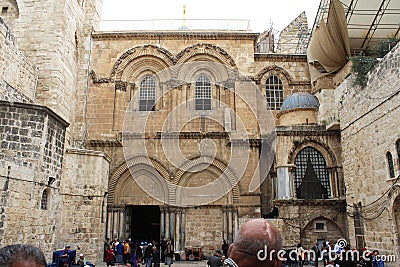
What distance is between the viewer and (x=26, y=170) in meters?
9.80

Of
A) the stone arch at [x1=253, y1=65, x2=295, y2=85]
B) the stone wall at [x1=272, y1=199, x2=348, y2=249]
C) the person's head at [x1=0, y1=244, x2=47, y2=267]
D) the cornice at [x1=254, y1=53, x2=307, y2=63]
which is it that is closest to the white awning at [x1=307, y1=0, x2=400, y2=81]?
the cornice at [x1=254, y1=53, x2=307, y2=63]

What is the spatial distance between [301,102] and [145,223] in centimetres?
1144

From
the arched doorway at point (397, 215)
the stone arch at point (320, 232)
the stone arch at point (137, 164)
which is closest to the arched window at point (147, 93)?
the stone arch at point (137, 164)

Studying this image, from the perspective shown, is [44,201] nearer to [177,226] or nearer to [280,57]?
[177,226]

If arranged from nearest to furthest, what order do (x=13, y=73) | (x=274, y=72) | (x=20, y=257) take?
(x=20, y=257)
(x=13, y=73)
(x=274, y=72)

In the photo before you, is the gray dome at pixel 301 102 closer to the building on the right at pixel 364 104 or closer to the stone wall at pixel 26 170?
the building on the right at pixel 364 104

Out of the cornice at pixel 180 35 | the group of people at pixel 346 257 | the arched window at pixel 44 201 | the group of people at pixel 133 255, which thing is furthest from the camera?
the cornice at pixel 180 35

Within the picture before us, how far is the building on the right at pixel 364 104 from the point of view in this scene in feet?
36.6

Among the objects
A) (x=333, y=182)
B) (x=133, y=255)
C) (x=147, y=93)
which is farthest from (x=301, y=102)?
(x=133, y=255)

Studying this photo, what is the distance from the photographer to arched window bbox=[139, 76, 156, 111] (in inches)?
753

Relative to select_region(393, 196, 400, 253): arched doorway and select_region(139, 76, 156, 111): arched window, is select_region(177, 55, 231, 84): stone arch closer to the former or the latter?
select_region(139, 76, 156, 111): arched window

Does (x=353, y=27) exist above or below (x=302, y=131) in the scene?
above

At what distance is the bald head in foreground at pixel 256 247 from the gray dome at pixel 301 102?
16385mm

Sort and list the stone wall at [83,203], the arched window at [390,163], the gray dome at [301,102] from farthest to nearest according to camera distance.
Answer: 1. the gray dome at [301,102]
2. the stone wall at [83,203]
3. the arched window at [390,163]
